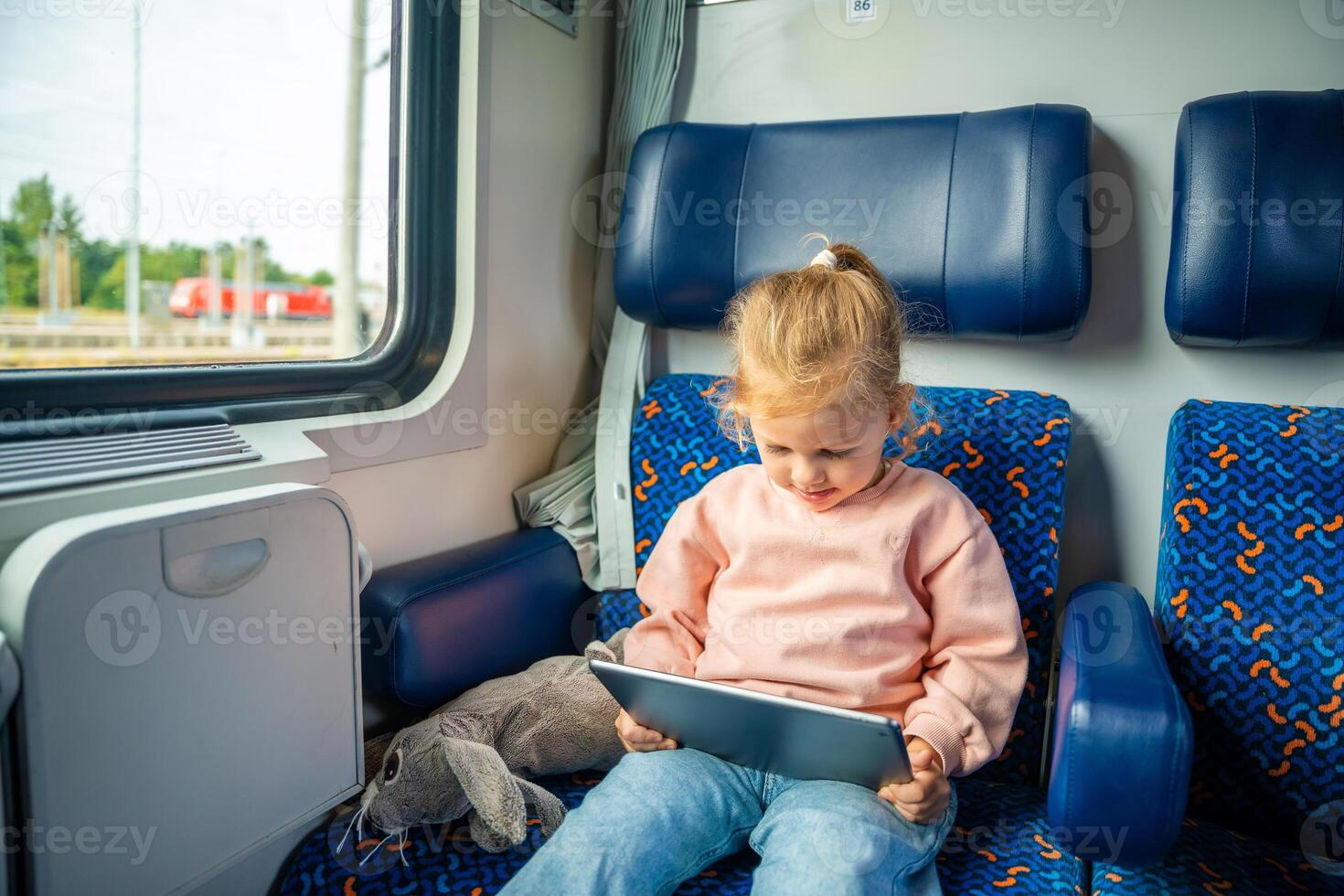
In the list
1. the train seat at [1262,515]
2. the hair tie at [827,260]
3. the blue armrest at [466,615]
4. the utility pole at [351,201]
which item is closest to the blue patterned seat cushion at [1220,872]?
the train seat at [1262,515]

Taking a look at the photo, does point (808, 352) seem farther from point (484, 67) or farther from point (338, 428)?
point (484, 67)

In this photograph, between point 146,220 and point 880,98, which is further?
point 880,98

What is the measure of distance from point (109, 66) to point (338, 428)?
701mm

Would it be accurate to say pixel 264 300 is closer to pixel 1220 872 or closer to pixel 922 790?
pixel 922 790

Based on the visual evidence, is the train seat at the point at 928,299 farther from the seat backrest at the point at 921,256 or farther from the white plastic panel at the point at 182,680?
the white plastic panel at the point at 182,680

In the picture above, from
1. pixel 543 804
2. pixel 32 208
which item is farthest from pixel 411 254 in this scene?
pixel 543 804

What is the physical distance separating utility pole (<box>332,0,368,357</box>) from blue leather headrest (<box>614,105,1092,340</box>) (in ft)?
1.92

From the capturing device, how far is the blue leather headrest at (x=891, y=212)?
67.4 inches

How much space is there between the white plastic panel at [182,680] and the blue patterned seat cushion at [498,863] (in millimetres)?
98

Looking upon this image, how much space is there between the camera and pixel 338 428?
5.74 ft

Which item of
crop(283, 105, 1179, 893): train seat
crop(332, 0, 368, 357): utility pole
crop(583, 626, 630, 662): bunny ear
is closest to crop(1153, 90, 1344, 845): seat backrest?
crop(283, 105, 1179, 893): train seat

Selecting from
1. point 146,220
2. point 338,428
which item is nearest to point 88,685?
point 338,428

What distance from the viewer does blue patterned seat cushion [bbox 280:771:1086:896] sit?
136cm

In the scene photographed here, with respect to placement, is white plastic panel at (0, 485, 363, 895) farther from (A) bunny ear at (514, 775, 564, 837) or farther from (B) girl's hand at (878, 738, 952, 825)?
(B) girl's hand at (878, 738, 952, 825)
